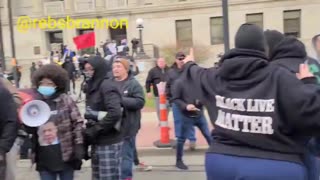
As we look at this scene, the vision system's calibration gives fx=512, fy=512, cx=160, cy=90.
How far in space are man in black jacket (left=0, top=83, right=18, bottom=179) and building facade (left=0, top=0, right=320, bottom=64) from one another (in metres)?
35.5

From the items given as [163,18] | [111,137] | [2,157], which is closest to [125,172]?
[111,137]

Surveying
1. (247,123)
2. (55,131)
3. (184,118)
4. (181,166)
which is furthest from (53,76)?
(181,166)

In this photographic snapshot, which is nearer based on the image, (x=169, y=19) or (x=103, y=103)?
(x=103, y=103)

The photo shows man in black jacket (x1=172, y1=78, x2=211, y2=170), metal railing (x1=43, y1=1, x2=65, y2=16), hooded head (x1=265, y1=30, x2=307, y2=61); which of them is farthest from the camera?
metal railing (x1=43, y1=1, x2=65, y2=16)

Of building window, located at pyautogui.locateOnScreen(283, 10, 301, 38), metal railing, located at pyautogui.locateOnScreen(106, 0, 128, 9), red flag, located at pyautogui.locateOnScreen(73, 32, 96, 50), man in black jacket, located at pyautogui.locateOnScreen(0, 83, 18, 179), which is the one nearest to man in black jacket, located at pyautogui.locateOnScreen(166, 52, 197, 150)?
man in black jacket, located at pyautogui.locateOnScreen(0, 83, 18, 179)

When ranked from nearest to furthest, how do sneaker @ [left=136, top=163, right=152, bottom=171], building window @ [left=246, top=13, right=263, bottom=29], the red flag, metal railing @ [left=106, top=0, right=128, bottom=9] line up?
sneaker @ [left=136, top=163, right=152, bottom=171]
the red flag
building window @ [left=246, top=13, right=263, bottom=29]
metal railing @ [left=106, top=0, right=128, bottom=9]

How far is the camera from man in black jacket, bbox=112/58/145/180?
6051 millimetres

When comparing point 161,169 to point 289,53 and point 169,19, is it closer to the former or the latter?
point 289,53

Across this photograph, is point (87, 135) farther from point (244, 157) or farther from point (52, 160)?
point (244, 157)

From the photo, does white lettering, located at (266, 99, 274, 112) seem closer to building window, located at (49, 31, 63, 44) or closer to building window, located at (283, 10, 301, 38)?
building window, located at (283, 10, 301, 38)

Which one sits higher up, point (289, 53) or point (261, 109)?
point (289, 53)

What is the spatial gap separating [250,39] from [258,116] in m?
0.49

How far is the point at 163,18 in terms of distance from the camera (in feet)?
145

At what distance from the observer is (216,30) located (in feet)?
142
